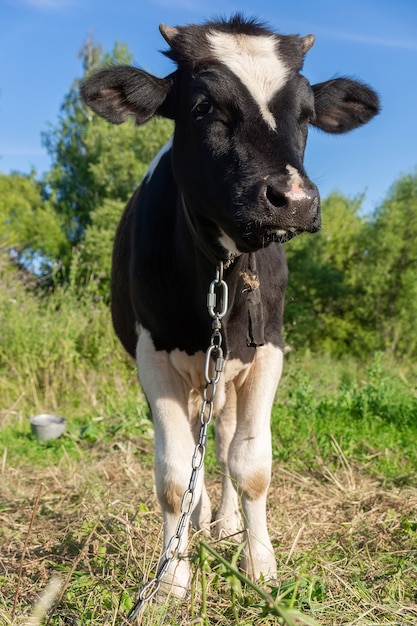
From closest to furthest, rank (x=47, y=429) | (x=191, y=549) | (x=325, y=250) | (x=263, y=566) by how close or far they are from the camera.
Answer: (x=263, y=566)
(x=191, y=549)
(x=47, y=429)
(x=325, y=250)

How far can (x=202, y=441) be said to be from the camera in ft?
8.17

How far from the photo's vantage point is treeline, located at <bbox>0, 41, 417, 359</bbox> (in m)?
26.2

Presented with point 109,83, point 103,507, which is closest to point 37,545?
point 103,507

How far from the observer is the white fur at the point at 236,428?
130 inches

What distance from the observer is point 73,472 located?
16.9ft

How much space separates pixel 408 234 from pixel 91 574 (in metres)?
25.2

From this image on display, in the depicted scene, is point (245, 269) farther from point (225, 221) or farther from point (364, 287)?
point (364, 287)

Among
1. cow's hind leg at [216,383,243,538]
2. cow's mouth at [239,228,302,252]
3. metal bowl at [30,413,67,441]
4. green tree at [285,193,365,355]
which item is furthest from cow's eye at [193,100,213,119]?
green tree at [285,193,365,355]

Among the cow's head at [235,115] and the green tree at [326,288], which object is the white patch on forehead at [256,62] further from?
the green tree at [326,288]

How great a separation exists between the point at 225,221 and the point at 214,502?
234 centimetres

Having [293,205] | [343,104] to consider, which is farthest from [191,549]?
[343,104]

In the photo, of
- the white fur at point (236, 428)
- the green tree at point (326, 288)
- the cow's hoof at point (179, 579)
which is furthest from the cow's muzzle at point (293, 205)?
the green tree at point (326, 288)

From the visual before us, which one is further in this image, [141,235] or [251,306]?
[141,235]

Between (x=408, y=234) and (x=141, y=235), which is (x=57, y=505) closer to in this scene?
(x=141, y=235)
